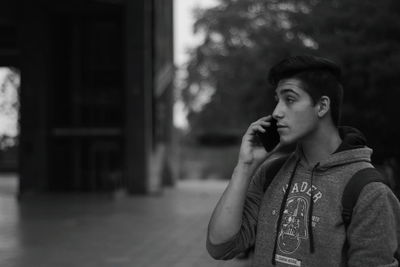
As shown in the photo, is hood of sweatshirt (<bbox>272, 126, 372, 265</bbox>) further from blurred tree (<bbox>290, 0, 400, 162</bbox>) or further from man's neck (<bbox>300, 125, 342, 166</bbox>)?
blurred tree (<bbox>290, 0, 400, 162</bbox>)

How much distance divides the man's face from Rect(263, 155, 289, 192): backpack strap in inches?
5.8

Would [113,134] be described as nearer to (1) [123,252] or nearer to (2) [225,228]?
(1) [123,252]

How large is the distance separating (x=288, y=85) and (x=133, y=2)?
1456cm

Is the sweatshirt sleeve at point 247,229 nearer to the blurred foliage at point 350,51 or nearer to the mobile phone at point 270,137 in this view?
the mobile phone at point 270,137

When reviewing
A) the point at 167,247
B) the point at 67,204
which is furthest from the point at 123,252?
the point at 67,204

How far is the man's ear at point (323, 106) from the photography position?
1968mm

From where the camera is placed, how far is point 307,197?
1927 mm

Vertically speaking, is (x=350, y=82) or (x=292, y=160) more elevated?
(x=350, y=82)

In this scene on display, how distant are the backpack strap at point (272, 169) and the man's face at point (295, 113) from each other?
15 centimetres

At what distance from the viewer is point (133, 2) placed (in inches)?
630

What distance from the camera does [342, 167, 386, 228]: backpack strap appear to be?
1814 mm

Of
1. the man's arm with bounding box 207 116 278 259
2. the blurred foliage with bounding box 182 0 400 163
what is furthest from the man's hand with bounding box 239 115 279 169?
the blurred foliage with bounding box 182 0 400 163

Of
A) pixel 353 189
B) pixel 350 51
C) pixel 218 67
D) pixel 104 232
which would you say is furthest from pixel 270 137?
pixel 218 67

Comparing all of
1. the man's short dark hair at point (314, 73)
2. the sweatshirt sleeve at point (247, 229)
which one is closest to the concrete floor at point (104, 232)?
the sweatshirt sleeve at point (247, 229)
